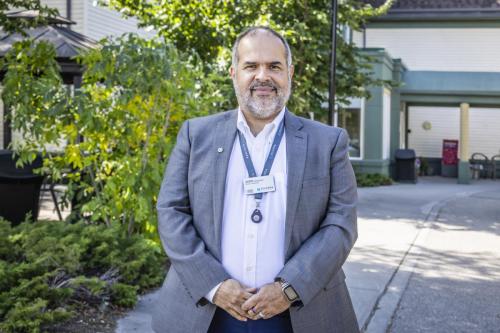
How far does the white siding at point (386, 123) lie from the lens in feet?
74.2

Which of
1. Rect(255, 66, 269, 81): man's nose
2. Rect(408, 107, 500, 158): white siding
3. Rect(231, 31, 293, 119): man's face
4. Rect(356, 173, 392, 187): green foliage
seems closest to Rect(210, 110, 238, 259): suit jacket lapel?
Rect(231, 31, 293, 119): man's face

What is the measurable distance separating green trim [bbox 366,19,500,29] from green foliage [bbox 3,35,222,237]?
2158cm

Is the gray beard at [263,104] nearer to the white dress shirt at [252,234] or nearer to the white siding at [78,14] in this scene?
the white dress shirt at [252,234]

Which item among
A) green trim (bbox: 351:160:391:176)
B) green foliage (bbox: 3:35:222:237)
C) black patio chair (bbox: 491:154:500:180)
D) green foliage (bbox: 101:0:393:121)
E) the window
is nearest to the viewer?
green foliage (bbox: 3:35:222:237)

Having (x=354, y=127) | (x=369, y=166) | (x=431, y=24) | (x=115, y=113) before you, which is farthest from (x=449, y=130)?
(x=115, y=113)

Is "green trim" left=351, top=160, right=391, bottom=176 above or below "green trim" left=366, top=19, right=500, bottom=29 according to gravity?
below

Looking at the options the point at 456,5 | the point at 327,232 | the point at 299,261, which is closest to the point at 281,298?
the point at 299,261

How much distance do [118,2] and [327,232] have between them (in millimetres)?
11856

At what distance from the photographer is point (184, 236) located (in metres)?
2.51

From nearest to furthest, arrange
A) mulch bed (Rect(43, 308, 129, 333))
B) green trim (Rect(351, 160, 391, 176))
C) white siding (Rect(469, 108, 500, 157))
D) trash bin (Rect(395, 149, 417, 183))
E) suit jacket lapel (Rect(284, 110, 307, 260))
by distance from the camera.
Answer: suit jacket lapel (Rect(284, 110, 307, 260)) < mulch bed (Rect(43, 308, 129, 333)) < green trim (Rect(351, 160, 391, 176)) < trash bin (Rect(395, 149, 417, 183)) < white siding (Rect(469, 108, 500, 157))

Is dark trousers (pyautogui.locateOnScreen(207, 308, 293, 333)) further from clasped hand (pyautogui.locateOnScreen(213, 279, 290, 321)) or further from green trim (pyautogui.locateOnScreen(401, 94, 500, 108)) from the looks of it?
green trim (pyautogui.locateOnScreen(401, 94, 500, 108))

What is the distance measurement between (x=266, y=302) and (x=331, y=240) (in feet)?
1.09

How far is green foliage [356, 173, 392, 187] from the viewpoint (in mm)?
19750

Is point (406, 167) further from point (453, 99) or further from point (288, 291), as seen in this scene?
point (288, 291)
